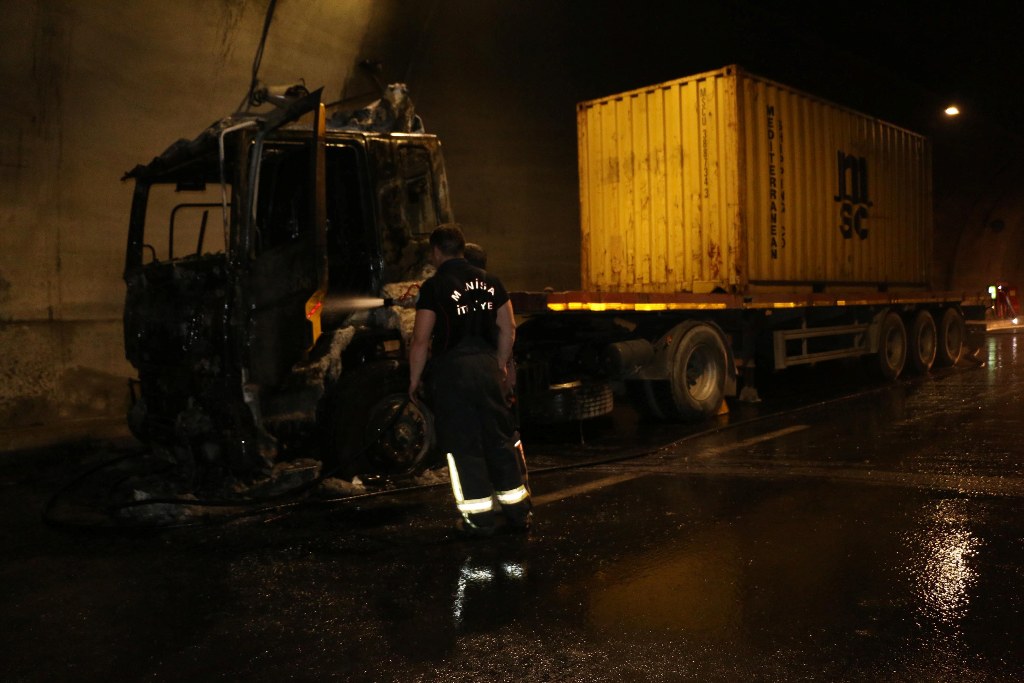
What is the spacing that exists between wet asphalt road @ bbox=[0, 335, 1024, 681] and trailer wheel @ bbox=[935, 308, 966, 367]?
8.89 m

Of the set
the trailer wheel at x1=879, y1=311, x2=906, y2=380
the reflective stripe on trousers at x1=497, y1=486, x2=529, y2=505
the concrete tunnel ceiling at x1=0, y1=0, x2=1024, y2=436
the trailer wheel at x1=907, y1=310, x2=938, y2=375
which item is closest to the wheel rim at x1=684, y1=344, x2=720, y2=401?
the trailer wheel at x1=879, y1=311, x2=906, y2=380

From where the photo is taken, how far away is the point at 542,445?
848 cm

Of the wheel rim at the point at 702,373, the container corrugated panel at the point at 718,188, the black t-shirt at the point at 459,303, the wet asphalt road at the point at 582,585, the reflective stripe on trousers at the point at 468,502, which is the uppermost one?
the container corrugated panel at the point at 718,188

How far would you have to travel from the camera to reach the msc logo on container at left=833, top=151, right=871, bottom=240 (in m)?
12.5

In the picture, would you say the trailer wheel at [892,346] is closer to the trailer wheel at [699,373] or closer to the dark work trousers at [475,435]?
the trailer wheel at [699,373]

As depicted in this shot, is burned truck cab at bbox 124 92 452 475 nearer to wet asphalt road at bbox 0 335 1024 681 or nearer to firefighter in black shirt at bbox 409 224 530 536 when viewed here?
wet asphalt road at bbox 0 335 1024 681

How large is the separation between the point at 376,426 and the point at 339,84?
6.87 m

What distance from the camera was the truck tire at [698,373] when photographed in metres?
9.30

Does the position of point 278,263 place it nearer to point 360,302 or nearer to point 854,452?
point 360,302

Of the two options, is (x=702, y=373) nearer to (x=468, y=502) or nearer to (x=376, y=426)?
(x=376, y=426)

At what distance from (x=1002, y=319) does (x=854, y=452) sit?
83.8 feet

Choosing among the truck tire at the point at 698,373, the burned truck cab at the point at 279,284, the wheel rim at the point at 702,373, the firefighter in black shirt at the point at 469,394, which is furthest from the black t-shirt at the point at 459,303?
the wheel rim at the point at 702,373

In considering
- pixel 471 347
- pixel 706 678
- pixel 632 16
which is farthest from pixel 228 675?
pixel 632 16

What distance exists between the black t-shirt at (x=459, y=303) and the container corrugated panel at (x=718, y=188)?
5.73 meters
